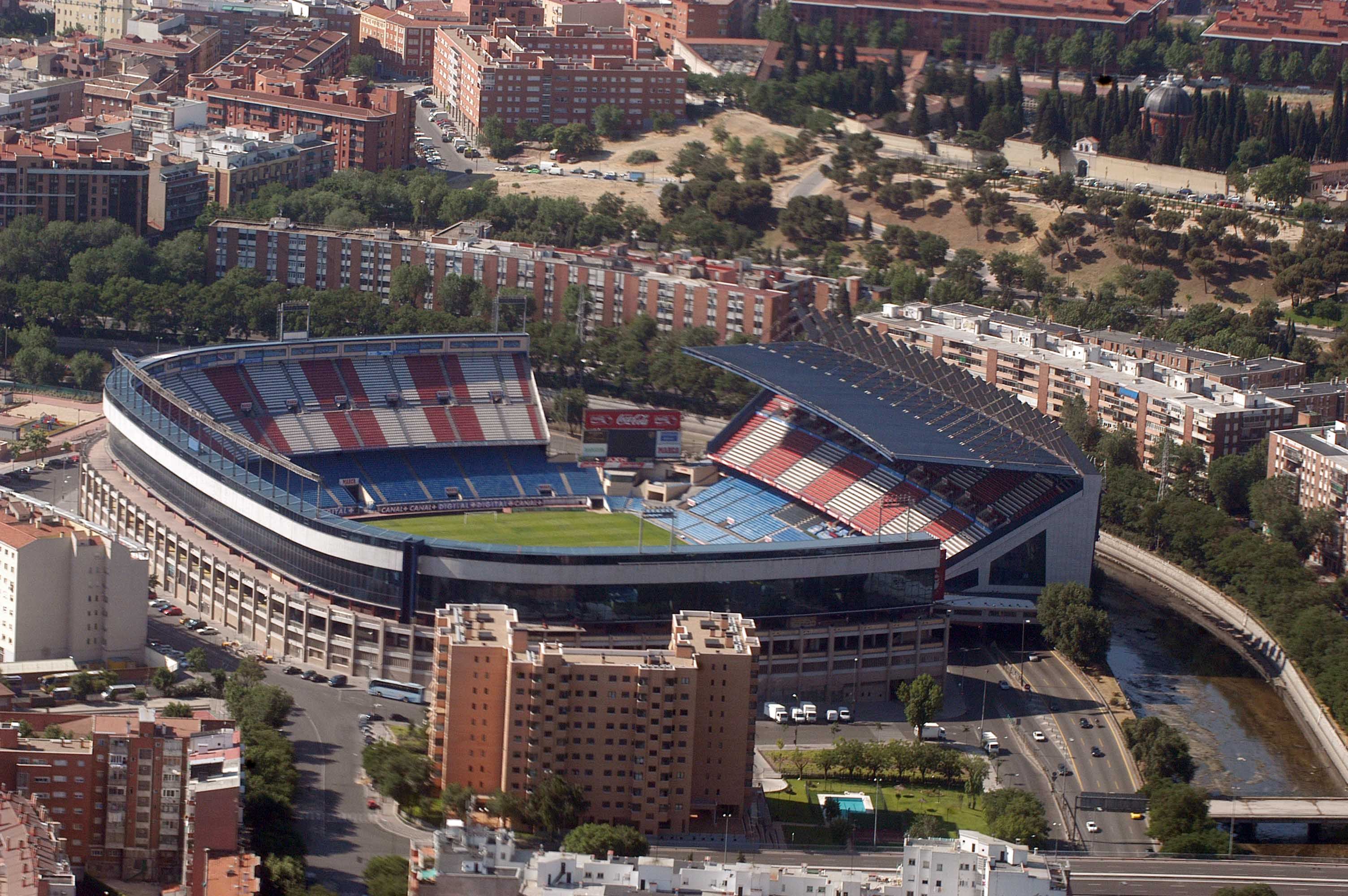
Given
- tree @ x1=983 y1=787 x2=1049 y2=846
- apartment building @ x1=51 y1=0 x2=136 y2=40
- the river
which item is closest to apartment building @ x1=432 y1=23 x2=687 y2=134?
apartment building @ x1=51 y1=0 x2=136 y2=40

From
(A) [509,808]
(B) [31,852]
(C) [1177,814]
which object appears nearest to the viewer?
A: (B) [31,852]

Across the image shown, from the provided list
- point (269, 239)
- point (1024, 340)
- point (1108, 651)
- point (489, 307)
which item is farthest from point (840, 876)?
point (269, 239)

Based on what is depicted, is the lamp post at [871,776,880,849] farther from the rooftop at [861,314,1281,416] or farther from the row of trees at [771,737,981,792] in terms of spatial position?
the rooftop at [861,314,1281,416]

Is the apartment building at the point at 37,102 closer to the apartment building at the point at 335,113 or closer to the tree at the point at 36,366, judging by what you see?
the apartment building at the point at 335,113

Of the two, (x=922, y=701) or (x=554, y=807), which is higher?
(x=922, y=701)

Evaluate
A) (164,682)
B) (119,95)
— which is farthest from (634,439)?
(119,95)

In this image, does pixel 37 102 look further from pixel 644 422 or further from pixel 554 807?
pixel 554 807
